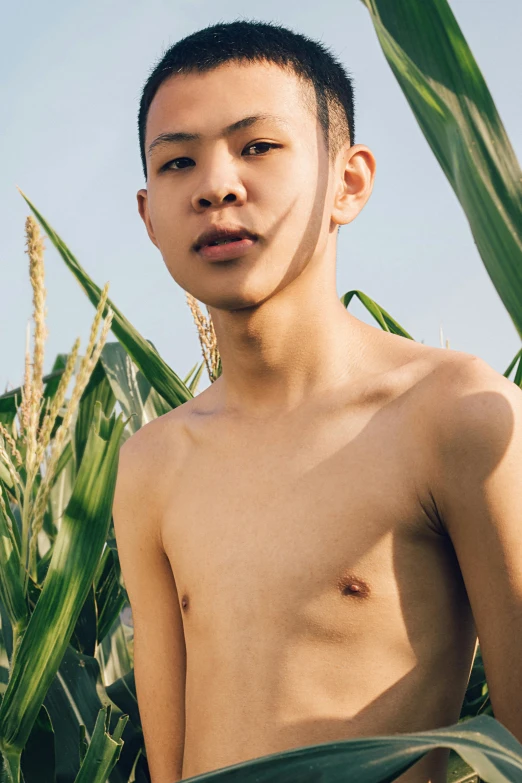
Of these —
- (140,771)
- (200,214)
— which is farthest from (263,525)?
(140,771)

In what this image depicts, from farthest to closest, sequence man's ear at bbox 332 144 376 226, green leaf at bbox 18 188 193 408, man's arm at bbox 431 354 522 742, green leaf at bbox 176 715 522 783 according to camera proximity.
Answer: green leaf at bbox 18 188 193 408, man's ear at bbox 332 144 376 226, man's arm at bbox 431 354 522 742, green leaf at bbox 176 715 522 783

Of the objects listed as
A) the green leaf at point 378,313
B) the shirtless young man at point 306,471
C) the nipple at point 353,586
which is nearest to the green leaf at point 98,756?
the shirtless young man at point 306,471

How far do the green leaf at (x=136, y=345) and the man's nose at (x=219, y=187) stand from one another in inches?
13.7

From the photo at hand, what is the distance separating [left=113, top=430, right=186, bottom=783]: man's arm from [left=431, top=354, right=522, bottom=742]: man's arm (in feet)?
1.38

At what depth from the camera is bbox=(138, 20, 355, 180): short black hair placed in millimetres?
1028

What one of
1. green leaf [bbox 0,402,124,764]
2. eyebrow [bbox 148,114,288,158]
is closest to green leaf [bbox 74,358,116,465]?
green leaf [bbox 0,402,124,764]

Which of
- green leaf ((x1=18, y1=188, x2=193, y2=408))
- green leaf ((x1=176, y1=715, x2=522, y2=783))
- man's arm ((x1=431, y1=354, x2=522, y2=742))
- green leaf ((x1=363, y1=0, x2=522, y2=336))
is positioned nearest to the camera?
green leaf ((x1=176, y1=715, x2=522, y2=783))

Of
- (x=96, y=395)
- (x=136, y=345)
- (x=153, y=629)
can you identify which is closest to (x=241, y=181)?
(x=136, y=345)

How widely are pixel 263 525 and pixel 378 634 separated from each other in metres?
0.18

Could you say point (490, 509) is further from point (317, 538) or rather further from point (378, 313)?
point (378, 313)

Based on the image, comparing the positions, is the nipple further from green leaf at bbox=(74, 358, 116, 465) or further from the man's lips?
green leaf at bbox=(74, 358, 116, 465)

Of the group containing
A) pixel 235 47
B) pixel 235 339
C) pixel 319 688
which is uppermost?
pixel 235 47

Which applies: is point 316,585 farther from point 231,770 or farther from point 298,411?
point 231,770

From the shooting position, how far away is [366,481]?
940mm
